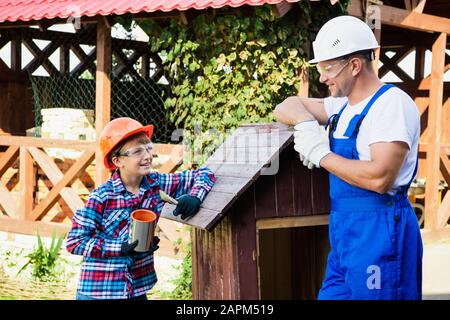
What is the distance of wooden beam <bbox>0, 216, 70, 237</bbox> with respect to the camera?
28.7 ft

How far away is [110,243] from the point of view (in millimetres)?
3639

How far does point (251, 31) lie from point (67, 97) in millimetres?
4270

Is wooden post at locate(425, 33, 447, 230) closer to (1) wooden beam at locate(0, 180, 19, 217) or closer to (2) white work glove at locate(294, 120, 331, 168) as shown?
(1) wooden beam at locate(0, 180, 19, 217)

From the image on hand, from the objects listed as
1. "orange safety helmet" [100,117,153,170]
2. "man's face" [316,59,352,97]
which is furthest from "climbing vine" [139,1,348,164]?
"man's face" [316,59,352,97]

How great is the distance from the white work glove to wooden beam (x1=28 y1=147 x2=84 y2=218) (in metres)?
5.73

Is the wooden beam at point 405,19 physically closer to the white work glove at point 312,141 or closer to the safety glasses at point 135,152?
the safety glasses at point 135,152

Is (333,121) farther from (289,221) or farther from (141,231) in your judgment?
(141,231)

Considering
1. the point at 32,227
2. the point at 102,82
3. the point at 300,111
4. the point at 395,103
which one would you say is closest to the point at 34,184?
the point at 32,227

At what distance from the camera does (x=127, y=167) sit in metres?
3.79

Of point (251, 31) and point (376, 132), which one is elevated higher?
point (251, 31)

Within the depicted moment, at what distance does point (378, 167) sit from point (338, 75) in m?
0.45

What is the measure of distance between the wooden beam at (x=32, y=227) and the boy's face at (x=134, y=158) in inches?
197

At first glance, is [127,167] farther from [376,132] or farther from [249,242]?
[376,132]
